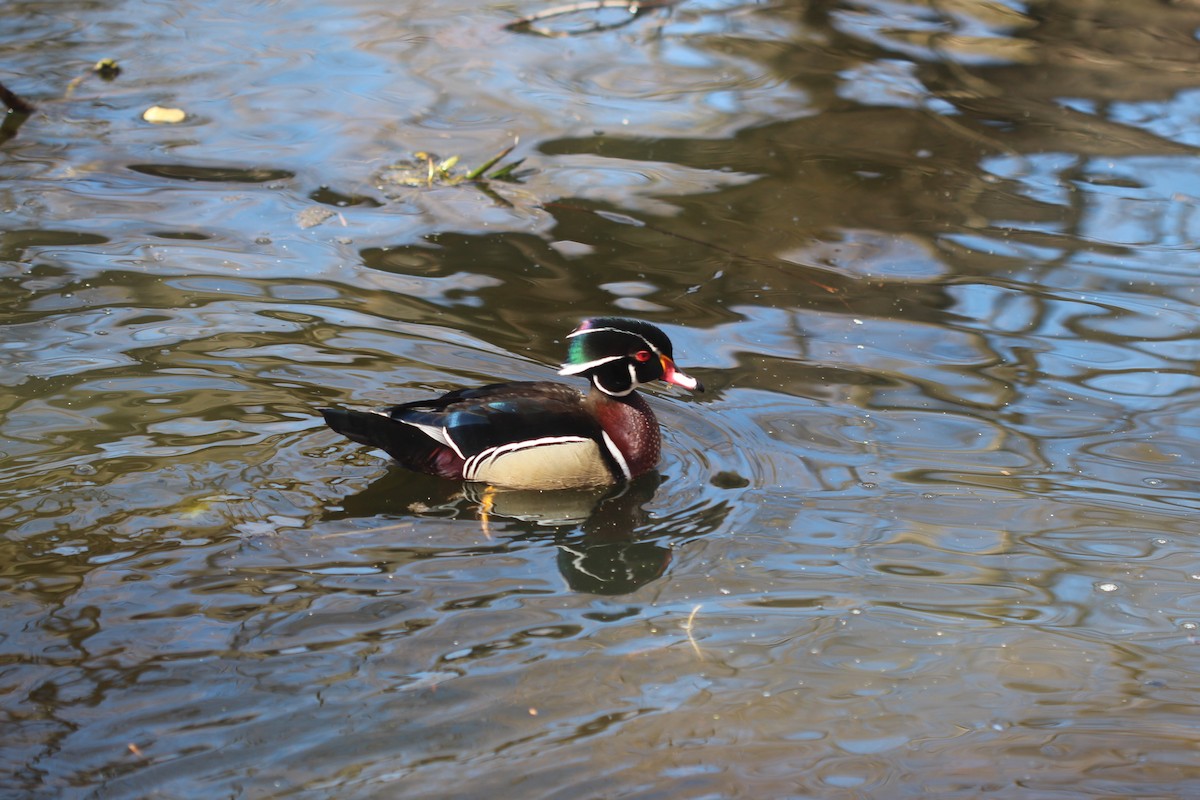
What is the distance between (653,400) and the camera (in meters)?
6.62

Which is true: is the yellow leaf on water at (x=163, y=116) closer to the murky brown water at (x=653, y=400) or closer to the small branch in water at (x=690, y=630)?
the murky brown water at (x=653, y=400)

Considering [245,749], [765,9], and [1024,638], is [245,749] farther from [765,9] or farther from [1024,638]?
[765,9]

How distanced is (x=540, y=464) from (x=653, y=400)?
3.46 feet

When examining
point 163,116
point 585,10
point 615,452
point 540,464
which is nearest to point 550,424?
point 540,464

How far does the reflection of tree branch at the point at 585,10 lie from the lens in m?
11.0

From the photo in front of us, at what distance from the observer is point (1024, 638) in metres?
4.83

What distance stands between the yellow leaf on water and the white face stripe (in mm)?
4925

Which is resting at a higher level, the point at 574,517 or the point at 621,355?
the point at 621,355

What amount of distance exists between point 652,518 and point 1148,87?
21.4 ft

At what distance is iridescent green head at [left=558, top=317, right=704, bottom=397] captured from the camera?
5.93 metres

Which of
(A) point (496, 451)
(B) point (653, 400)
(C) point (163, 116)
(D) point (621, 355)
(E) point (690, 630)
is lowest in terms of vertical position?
(B) point (653, 400)

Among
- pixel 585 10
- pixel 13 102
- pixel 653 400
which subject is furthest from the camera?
pixel 585 10

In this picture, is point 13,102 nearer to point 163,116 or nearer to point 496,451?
point 163,116

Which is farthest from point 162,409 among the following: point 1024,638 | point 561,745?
point 1024,638
